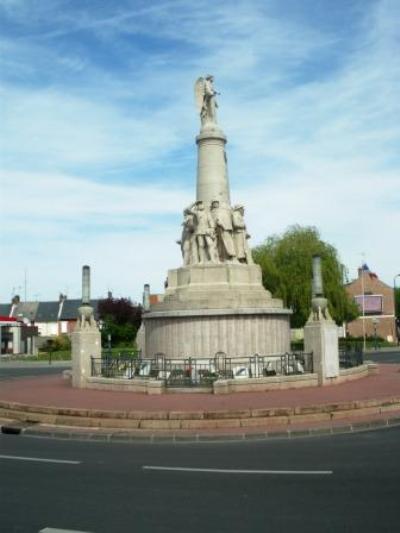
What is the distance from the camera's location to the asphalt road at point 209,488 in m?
6.68

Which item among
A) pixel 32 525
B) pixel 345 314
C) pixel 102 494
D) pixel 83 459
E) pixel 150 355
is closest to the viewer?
pixel 32 525

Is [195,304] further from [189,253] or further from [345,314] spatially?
[345,314]

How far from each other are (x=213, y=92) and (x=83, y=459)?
19712 millimetres

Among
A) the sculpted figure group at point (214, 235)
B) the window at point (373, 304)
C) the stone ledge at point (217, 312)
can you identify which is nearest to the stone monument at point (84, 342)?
the stone ledge at point (217, 312)

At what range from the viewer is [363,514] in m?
6.80

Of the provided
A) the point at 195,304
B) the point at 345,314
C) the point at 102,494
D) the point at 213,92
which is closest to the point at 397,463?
the point at 102,494

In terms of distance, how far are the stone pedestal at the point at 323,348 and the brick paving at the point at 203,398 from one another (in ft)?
2.14

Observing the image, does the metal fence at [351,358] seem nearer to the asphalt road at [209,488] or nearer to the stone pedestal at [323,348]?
the stone pedestal at [323,348]

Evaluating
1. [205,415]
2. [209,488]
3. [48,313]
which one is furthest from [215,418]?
[48,313]

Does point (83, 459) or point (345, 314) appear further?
point (345, 314)

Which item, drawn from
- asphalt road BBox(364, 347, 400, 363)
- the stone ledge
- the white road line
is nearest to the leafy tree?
asphalt road BBox(364, 347, 400, 363)

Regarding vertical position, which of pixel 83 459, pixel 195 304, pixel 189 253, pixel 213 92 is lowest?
pixel 83 459

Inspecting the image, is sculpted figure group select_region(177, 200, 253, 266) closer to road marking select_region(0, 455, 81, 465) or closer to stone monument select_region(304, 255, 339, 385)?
stone monument select_region(304, 255, 339, 385)

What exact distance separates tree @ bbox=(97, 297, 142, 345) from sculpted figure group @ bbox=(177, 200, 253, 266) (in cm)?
3688
